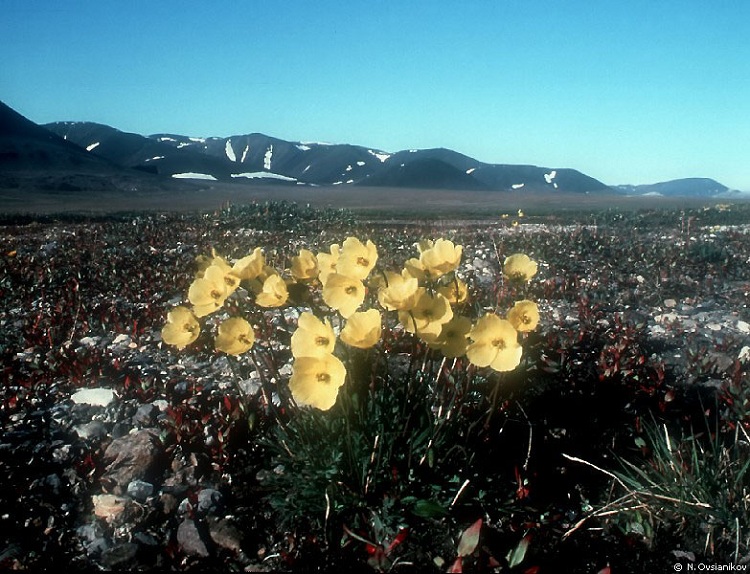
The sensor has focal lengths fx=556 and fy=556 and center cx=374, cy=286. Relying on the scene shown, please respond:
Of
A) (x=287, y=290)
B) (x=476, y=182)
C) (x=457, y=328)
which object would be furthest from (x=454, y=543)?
(x=476, y=182)

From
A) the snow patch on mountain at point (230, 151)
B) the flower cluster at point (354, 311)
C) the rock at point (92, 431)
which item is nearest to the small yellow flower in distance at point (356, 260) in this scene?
the flower cluster at point (354, 311)

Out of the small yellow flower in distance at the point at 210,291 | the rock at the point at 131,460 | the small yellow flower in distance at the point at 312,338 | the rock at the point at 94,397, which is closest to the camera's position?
the small yellow flower in distance at the point at 312,338

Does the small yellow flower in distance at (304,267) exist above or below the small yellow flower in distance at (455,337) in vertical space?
above

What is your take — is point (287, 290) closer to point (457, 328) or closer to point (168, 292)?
point (457, 328)

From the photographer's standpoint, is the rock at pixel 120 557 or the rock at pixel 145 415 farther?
the rock at pixel 145 415

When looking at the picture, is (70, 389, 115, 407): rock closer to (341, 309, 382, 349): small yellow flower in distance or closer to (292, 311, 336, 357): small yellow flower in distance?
(292, 311, 336, 357): small yellow flower in distance

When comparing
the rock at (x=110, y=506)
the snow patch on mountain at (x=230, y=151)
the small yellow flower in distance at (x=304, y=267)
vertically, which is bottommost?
the rock at (x=110, y=506)

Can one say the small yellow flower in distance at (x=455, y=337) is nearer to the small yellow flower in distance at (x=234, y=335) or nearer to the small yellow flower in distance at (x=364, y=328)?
the small yellow flower in distance at (x=364, y=328)
